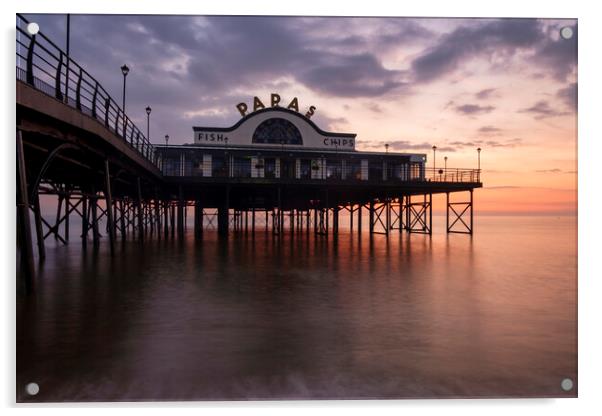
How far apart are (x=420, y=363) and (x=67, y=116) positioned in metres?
9.57

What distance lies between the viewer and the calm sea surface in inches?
203

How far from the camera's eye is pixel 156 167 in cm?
2823

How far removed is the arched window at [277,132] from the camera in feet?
137

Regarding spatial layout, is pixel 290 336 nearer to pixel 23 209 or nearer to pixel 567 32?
pixel 567 32

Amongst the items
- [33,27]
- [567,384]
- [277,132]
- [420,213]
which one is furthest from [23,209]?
[420,213]

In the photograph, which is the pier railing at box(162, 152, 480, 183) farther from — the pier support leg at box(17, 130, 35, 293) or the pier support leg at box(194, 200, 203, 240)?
the pier support leg at box(17, 130, 35, 293)

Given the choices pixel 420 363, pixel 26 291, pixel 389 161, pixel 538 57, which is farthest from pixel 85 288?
pixel 389 161

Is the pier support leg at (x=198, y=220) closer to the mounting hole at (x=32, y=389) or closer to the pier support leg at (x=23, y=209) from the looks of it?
the pier support leg at (x=23, y=209)

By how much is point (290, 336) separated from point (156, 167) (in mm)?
23494

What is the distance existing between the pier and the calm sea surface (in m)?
3.01

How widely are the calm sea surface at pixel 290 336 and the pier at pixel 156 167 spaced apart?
3.01 metres

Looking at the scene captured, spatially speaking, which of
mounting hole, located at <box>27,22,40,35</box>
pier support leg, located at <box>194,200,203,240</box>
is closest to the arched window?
pier support leg, located at <box>194,200,203,240</box>

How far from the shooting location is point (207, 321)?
7852 mm

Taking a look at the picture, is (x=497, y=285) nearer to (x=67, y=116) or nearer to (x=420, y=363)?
(x=420, y=363)
